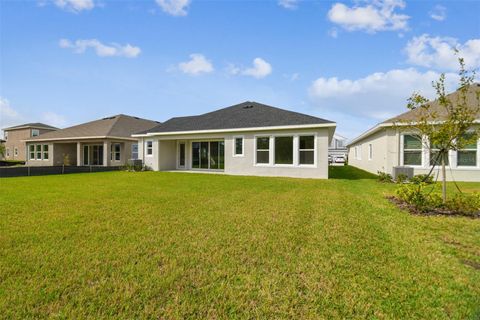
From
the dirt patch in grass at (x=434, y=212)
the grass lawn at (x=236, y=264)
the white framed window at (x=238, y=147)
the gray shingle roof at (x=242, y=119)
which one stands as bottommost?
the grass lawn at (x=236, y=264)

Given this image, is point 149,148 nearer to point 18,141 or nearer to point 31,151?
point 31,151

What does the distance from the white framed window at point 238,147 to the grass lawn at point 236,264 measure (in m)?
11.0

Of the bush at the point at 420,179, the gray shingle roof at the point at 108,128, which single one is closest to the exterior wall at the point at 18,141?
the gray shingle roof at the point at 108,128

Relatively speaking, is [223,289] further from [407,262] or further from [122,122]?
[122,122]

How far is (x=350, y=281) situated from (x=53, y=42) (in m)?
14.7

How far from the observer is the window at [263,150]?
662 inches

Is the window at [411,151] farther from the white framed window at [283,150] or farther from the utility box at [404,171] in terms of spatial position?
the white framed window at [283,150]

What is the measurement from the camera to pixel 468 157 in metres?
13.9

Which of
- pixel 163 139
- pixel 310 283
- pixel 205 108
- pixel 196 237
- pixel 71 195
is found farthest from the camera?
pixel 205 108

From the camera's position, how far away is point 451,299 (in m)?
2.90

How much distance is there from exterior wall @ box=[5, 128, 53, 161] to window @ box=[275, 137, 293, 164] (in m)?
38.3

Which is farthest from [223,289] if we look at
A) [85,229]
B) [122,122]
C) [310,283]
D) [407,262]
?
[122,122]

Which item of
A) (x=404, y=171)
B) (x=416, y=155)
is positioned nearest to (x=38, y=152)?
(x=404, y=171)

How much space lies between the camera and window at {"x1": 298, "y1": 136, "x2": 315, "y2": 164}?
50.7ft
